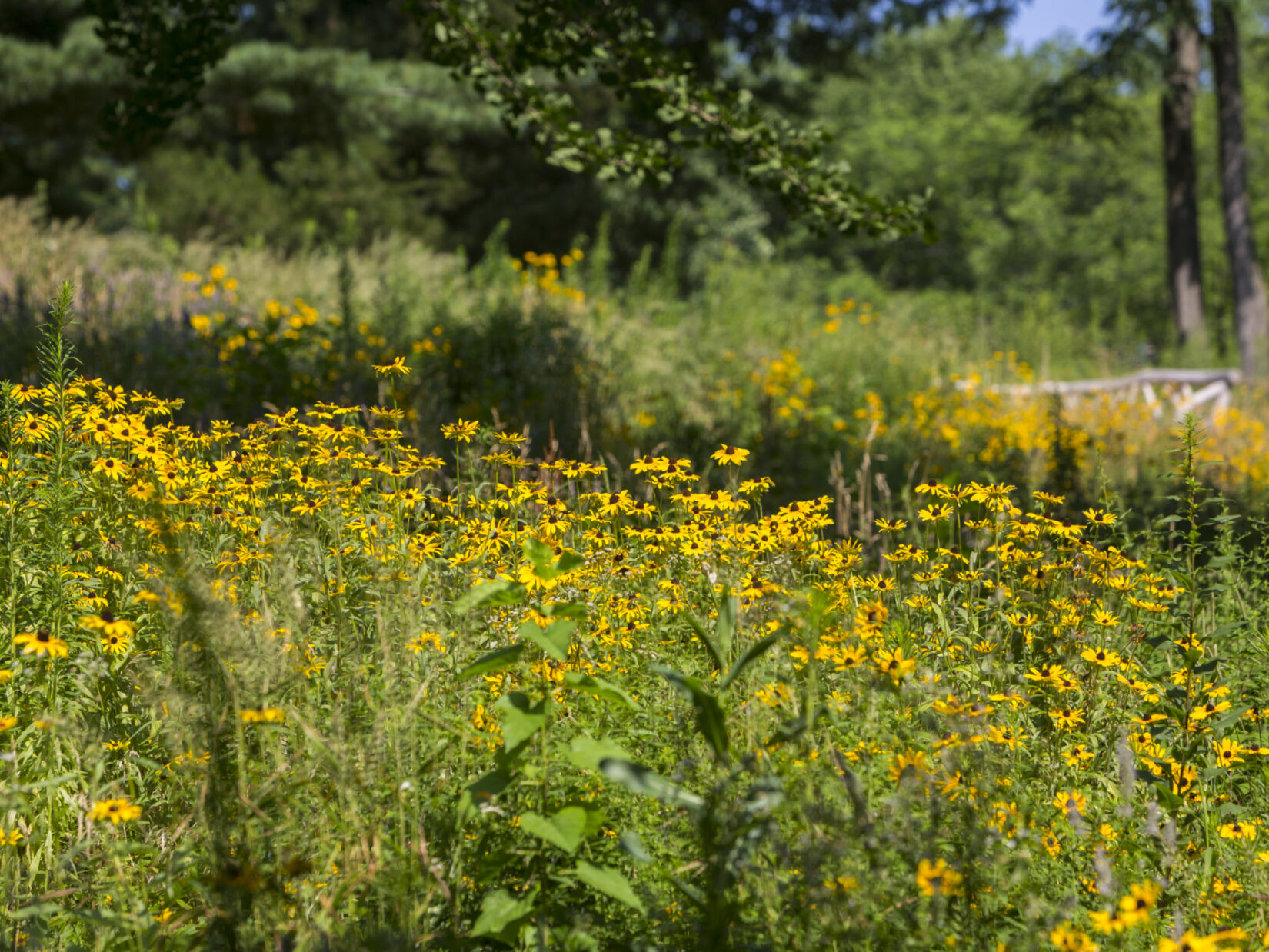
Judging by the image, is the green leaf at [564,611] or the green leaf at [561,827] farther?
the green leaf at [564,611]

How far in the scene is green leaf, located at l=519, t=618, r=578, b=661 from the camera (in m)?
1.91

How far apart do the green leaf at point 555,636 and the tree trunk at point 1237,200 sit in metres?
15.9

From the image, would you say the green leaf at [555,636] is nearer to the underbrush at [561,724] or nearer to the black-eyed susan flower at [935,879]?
the underbrush at [561,724]

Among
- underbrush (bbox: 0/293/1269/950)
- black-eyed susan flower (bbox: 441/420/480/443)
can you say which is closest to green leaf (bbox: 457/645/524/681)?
underbrush (bbox: 0/293/1269/950)


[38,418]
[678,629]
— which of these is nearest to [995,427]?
[678,629]

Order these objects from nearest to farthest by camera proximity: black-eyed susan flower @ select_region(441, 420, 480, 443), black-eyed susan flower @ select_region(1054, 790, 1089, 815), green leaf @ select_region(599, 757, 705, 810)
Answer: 1. green leaf @ select_region(599, 757, 705, 810)
2. black-eyed susan flower @ select_region(1054, 790, 1089, 815)
3. black-eyed susan flower @ select_region(441, 420, 480, 443)

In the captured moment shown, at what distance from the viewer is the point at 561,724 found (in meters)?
2.42

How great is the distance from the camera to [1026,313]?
13.5 metres

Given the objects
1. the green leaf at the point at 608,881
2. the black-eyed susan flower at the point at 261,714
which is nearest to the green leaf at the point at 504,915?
the green leaf at the point at 608,881

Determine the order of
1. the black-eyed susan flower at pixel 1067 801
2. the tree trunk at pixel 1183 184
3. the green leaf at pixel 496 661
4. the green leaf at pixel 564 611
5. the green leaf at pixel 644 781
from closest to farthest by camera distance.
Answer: the green leaf at pixel 644 781 → the green leaf at pixel 496 661 → the green leaf at pixel 564 611 → the black-eyed susan flower at pixel 1067 801 → the tree trunk at pixel 1183 184

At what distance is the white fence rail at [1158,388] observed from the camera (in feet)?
32.7

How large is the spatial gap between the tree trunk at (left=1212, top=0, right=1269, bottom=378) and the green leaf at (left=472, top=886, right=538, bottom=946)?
16061 mm

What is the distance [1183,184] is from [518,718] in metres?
17.0

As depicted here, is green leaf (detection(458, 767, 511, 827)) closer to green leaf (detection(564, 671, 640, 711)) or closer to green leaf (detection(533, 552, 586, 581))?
green leaf (detection(564, 671, 640, 711))
